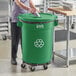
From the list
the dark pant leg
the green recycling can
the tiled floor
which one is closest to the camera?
the green recycling can

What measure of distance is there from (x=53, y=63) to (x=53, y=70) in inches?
12.8

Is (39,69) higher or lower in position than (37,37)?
lower

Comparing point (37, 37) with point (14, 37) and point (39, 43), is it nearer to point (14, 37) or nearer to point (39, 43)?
point (39, 43)

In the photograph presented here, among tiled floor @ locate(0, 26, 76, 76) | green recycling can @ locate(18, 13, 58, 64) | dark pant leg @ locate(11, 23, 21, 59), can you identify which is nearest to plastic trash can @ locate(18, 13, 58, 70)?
green recycling can @ locate(18, 13, 58, 64)

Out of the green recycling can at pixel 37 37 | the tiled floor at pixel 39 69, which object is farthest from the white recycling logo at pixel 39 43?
the tiled floor at pixel 39 69

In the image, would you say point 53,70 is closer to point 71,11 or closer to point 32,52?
point 32,52

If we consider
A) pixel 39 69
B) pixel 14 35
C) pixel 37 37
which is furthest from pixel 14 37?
pixel 39 69

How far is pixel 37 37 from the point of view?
3.41 meters

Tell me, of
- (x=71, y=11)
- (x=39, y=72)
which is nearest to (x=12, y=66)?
(x=39, y=72)

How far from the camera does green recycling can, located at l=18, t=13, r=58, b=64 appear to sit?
3.37 meters

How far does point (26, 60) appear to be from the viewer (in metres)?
3.58

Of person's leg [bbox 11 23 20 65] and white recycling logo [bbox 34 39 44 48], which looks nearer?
white recycling logo [bbox 34 39 44 48]

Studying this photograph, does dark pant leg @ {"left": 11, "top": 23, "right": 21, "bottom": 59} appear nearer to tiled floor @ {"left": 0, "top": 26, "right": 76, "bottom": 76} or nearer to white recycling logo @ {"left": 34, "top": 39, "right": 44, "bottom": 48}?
tiled floor @ {"left": 0, "top": 26, "right": 76, "bottom": 76}

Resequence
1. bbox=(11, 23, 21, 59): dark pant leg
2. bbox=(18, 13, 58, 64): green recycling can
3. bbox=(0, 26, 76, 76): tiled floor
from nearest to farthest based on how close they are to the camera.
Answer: bbox=(18, 13, 58, 64): green recycling can < bbox=(0, 26, 76, 76): tiled floor < bbox=(11, 23, 21, 59): dark pant leg
